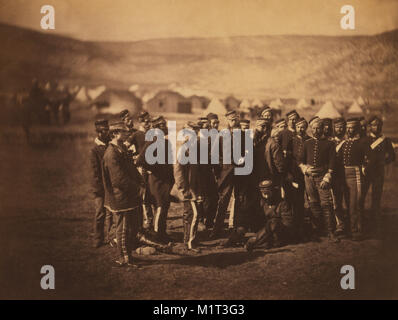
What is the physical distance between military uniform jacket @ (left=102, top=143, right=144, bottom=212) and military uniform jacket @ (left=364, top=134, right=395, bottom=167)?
11.0 feet

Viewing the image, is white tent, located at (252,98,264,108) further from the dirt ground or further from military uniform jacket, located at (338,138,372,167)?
the dirt ground

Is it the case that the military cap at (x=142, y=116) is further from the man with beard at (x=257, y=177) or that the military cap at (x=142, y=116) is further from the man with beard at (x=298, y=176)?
the man with beard at (x=298, y=176)

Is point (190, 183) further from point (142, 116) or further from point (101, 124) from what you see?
point (101, 124)

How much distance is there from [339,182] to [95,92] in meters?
3.71

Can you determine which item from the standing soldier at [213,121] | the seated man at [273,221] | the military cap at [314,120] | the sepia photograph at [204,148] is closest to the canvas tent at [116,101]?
the sepia photograph at [204,148]

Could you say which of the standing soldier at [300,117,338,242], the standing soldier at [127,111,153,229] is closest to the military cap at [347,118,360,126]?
the standing soldier at [300,117,338,242]

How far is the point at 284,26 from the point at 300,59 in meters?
0.53

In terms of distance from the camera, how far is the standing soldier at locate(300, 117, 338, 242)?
6.38m

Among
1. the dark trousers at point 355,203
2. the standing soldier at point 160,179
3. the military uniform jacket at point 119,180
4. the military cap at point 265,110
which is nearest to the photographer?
the military uniform jacket at point 119,180

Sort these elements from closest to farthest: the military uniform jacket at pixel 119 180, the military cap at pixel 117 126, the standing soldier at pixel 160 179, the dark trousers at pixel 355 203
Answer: the military uniform jacket at pixel 119 180 < the military cap at pixel 117 126 < the standing soldier at pixel 160 179 < the dark trousers at pixel 355 203

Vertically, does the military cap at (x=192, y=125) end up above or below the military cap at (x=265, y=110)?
below

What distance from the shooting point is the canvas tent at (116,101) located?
6.48m

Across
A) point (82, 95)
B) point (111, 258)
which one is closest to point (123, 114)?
point (82, 95)

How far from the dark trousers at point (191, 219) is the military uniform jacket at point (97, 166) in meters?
1.20
